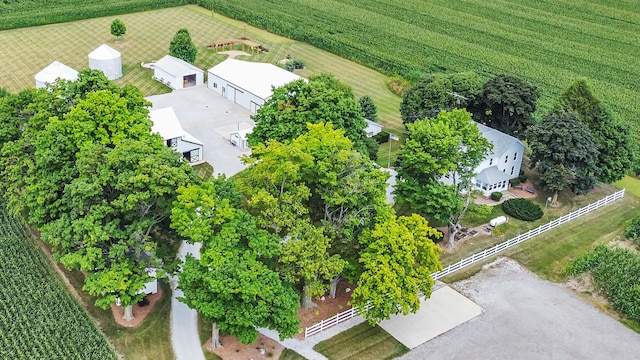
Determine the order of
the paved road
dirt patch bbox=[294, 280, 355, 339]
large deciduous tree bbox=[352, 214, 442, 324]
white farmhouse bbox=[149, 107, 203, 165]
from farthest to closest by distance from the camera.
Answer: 1. white farmhouse bbox=[149, 107, 203, 165]
2. dirt patch bbox=[294, 280, 355, 339]
3. large deciduous tree bbox=[352, 214, 442, 324]
4. the paved road

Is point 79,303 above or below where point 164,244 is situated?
below

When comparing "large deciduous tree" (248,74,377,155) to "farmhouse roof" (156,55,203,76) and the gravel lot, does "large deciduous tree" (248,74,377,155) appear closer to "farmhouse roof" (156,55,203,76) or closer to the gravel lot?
the gravel lot

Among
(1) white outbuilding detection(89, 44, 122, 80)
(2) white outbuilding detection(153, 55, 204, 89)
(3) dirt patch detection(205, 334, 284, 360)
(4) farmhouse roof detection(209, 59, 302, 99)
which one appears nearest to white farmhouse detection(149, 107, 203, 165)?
(4) farmhouse roof detection(209, 59, 302, 99)

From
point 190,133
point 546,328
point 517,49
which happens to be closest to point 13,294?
point 190,133

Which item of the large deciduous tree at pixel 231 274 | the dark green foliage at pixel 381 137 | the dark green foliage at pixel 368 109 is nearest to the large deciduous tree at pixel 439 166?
the large deciduous tree at pixel 231 274

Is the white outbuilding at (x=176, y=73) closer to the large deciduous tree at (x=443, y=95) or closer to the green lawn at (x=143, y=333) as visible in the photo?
the large deciduous tree at (x=443, y=95)

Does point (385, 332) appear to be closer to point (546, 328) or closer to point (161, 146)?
point (546, 328)
